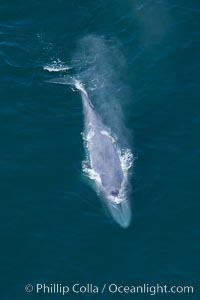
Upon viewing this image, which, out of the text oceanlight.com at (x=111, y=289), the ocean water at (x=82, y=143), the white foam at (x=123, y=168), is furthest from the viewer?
the white foam at (x=123, y=168)

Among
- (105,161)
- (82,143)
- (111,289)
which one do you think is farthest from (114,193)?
(111,289)

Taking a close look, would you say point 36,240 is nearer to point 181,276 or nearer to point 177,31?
point 181,276

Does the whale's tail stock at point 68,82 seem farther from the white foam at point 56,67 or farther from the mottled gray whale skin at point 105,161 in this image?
the mottled gray whale skin at point 105,161

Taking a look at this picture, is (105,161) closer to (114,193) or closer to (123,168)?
(123,168)

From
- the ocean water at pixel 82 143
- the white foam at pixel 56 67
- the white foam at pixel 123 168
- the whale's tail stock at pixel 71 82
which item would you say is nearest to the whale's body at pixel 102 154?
the white foam at pixel 123 168

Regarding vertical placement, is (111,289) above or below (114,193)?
below
